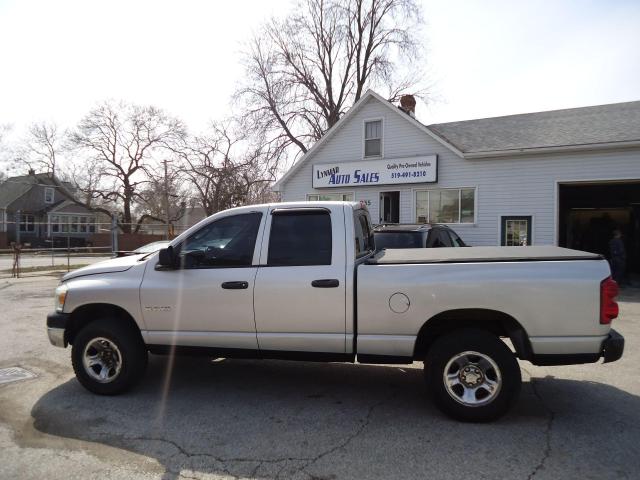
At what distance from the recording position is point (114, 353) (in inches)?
189

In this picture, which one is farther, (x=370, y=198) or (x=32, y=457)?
(x=370, y=198)

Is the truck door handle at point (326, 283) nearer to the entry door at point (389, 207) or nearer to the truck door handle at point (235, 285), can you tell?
the truck door handle at point (235, 285)

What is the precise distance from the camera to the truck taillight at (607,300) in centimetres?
376

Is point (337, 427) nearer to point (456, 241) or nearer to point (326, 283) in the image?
point (326, 283)

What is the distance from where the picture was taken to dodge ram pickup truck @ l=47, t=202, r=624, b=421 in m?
3.88

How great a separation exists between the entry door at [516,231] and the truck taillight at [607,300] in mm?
11867

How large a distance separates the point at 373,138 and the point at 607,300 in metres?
14.8

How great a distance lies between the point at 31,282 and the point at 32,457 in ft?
48.8

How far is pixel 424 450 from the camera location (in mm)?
3566

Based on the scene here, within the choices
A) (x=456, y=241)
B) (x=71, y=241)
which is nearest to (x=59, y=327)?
(x=456, y=241)

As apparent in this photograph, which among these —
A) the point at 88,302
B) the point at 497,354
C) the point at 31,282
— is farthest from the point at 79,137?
the point at 497,354

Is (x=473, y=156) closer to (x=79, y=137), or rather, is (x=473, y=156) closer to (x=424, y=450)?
(x=424, y=450)

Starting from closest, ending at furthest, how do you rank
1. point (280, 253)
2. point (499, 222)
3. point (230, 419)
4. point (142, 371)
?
point (230, 419)
point (280, 253)
point (142, 371)
point (499, 222)

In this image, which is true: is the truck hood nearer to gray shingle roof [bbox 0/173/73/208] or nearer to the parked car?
the parked car
